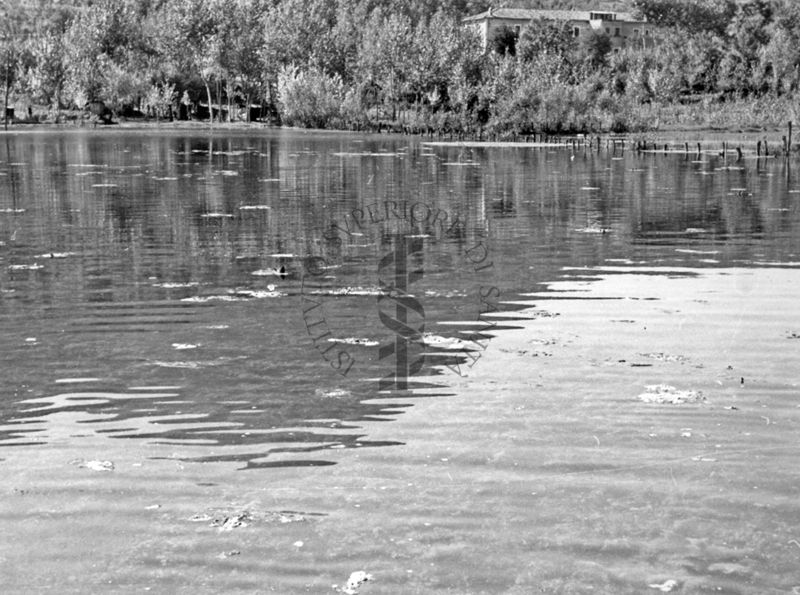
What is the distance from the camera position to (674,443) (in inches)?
404

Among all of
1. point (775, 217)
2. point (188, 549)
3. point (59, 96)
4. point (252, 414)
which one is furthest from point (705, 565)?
point (59, 96)

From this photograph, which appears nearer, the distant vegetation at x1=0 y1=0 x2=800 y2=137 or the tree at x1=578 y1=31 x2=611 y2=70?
the distant vegetation at x1=0 y1=0 x2=800 y2=137

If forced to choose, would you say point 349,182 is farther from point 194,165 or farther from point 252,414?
point 252,414

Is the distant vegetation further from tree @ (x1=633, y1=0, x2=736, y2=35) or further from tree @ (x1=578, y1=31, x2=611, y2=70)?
tree @ (x1=633, y1=0, x2=736, y2=35)

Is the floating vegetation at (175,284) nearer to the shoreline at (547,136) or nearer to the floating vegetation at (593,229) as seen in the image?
the floating vegetation at (593,229)

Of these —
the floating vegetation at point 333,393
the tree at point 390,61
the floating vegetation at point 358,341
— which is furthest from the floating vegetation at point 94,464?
the tree at point 390,61

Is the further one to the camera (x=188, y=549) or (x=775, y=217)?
(x=775, y=217)

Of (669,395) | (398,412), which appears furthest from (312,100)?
(398,412)

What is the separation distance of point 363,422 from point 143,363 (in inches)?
135

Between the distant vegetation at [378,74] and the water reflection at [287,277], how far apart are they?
59890 millimetres

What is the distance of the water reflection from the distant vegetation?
5989 centimetres

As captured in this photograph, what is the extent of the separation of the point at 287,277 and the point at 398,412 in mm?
8513

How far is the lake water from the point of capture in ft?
25.5

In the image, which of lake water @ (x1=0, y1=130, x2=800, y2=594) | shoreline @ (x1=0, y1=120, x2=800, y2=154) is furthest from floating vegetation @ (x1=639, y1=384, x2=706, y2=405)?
shoreline @ (x1=0, y1=120, x2=800, y2=154)
